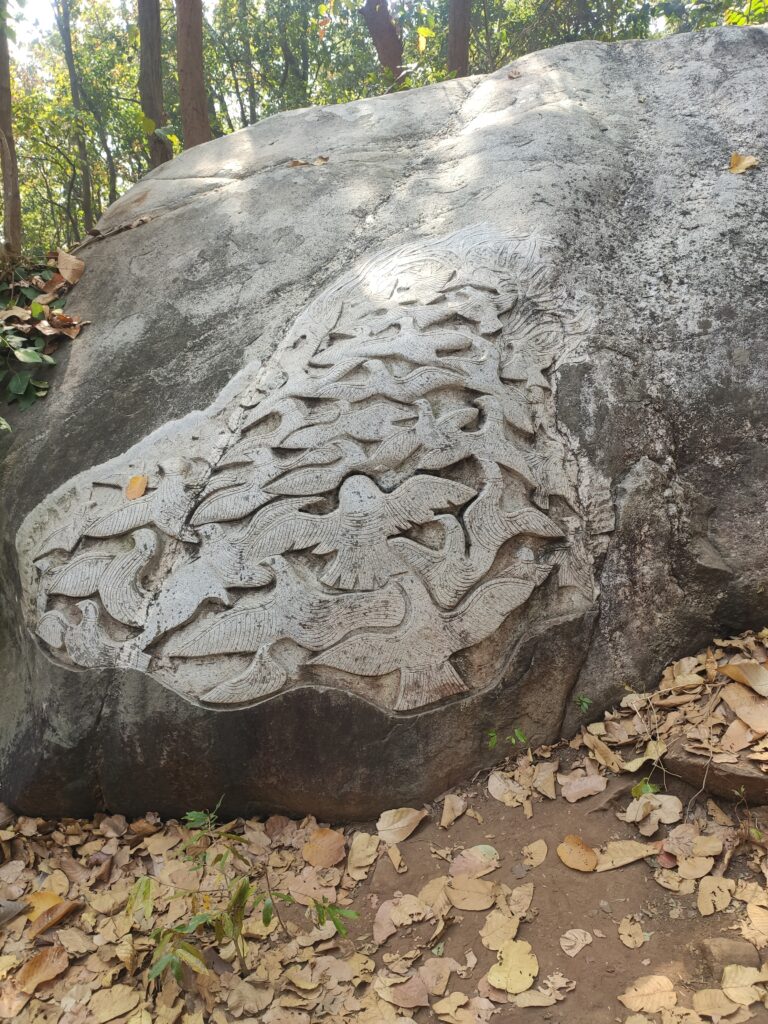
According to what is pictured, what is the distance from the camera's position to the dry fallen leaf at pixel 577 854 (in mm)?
2104

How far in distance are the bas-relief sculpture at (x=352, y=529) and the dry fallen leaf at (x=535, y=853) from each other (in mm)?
444

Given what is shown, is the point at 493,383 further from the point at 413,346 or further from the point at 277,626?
the point at 277,626

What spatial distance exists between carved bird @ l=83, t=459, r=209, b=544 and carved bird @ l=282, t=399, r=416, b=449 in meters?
0.33

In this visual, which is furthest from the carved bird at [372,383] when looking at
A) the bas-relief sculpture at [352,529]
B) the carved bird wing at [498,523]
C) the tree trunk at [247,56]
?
the tree trunk at [247,56]

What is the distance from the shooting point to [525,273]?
9.66 feet

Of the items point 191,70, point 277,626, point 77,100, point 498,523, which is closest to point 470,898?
point 277,626

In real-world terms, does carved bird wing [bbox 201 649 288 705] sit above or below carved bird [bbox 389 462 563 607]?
below

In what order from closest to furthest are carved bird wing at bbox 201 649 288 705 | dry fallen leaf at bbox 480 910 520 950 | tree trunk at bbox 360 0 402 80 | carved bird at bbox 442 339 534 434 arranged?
dry fallen leaf at bbox 480 910 520 950
carved bird wing at bbox 201 649 288 705
carved bird at bbox 442 339 534 434
tree trunk at bbox 360 0 402 80

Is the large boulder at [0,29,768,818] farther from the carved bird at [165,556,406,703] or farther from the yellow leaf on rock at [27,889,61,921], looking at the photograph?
the yellow leaf on rock at [27,889,61,921]

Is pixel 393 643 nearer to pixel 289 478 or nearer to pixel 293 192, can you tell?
pixel 289 478

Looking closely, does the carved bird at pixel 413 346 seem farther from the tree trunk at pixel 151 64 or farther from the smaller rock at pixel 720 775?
the tree trunk at pixel 151 64

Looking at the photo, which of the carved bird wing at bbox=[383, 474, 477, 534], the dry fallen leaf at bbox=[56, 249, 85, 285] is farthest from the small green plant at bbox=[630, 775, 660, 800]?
the dry fallen leaf at bbox=[56, 249, 85, 285]

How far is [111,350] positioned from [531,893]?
2.45 m

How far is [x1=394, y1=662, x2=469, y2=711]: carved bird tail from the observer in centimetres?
228
